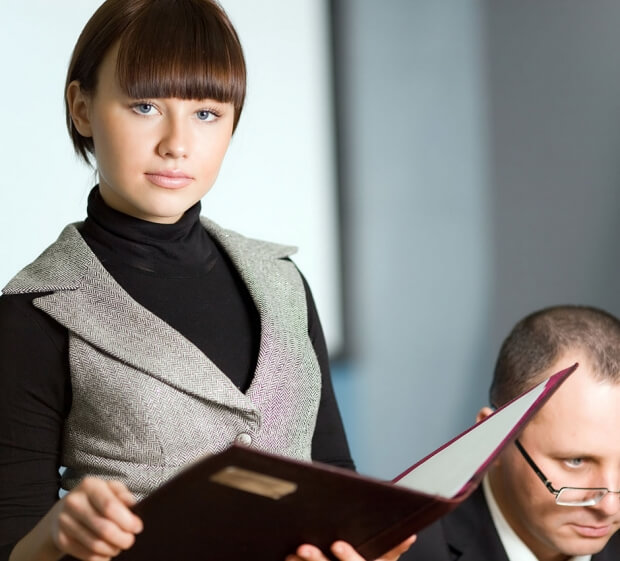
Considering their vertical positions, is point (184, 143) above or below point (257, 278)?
above

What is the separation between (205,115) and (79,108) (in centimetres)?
15

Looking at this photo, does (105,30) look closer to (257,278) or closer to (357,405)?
(257,278)

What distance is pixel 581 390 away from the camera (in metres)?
1.42

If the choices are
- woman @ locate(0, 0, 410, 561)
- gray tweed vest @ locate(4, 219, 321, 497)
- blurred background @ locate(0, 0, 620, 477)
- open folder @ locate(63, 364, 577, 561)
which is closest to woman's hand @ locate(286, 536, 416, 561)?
open folder @ locate(63, 364, 577, 561)

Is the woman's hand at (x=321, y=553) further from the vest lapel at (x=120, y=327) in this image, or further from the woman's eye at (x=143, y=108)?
the woman's eye at (x=143, y=108)

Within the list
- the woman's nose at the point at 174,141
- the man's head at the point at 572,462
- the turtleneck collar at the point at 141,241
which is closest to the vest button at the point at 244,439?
the turtleneck collar at the point at 141,241

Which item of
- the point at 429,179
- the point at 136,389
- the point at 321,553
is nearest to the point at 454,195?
the point at 429,179

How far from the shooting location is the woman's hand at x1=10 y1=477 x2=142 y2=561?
0.85m

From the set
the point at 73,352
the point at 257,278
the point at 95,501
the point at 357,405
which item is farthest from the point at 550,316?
the point at 357,405

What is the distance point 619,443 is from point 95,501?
0.80m

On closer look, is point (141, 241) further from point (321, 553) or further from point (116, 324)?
point (321, 553)

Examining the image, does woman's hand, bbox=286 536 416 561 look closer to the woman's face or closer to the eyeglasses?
the woman's face

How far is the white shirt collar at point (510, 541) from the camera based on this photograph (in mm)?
1443

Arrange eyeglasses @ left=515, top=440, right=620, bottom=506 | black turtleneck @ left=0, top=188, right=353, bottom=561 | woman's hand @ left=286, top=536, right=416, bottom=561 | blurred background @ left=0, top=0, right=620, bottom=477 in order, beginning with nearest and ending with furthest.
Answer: woman's hand @ left=286, top=536, right=416, bottom=561 → black turtleneck @ left=0, top=188, right=353, bottom=561 → eyeglasses @ left=515, top=440, right=620, bottom=506 → blurred background @ left=0, top=0, right=620, bottom=477
